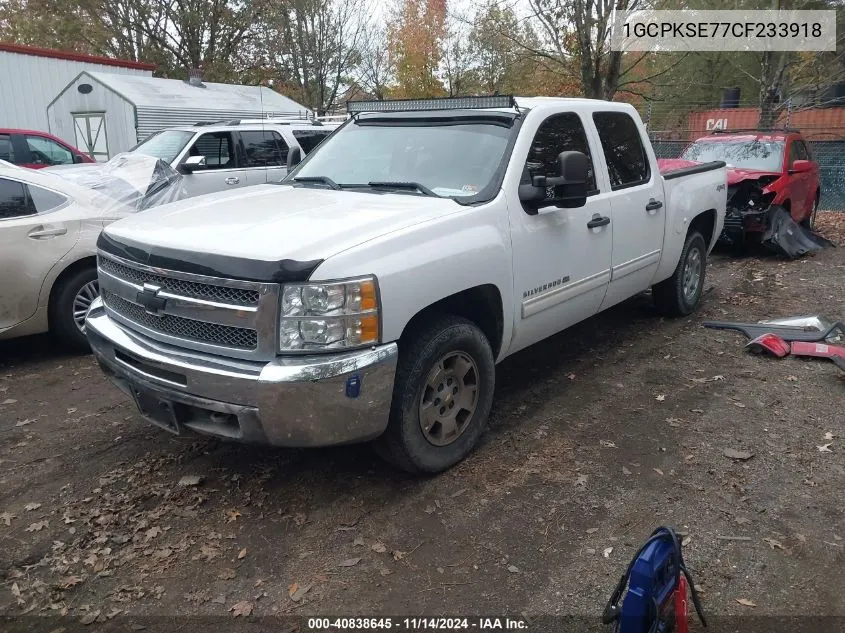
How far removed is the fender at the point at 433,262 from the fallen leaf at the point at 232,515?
1.18 metres

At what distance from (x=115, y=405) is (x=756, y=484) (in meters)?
4.02

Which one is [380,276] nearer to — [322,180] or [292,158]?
[322,180]

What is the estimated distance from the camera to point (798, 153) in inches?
430

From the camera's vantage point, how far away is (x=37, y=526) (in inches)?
132

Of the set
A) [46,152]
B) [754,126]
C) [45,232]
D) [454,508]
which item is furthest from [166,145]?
[754,126]

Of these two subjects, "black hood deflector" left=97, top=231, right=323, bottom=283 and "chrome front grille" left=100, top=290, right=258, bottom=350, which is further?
"chrome front grille" left=100, top=290, right=258, bottom=350

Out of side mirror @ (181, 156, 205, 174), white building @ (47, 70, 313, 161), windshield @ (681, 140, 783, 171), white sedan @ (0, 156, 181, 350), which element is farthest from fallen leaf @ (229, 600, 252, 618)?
white building @ (47, 70, 313, 161)

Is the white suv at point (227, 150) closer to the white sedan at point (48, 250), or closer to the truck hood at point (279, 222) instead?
the white sedan at point (48, 250)

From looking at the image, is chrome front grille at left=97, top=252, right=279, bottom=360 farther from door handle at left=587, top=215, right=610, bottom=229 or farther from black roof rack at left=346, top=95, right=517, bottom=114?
door handle at left=587, top=215, right=610, bottom=229

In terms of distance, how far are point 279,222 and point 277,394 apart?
3.06 feet

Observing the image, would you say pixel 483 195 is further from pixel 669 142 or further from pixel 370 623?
pixel 669 142

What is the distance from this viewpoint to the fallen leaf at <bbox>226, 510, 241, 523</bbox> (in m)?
3.42

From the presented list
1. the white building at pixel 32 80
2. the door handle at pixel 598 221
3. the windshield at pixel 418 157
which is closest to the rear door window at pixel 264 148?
the windshield at pixel 418 157

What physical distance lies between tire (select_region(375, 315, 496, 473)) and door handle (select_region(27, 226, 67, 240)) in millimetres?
3549
